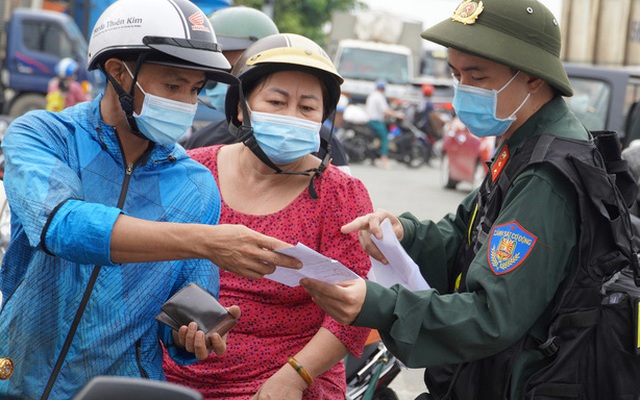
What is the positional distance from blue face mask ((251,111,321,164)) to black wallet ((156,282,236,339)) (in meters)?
0.68

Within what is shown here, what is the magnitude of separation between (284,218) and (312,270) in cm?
56

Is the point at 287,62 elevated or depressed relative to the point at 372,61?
elevated

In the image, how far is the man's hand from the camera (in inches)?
106

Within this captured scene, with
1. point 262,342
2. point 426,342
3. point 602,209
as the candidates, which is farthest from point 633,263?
point 262,342

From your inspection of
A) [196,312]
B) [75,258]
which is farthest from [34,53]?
[75,258]

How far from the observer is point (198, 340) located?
271cm

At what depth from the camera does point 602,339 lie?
2721 mm

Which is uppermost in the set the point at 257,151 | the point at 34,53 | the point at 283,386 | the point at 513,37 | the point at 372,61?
the point at 513,37

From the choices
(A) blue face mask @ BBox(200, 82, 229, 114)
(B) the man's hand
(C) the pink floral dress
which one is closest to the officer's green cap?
(C) the pink floral dress

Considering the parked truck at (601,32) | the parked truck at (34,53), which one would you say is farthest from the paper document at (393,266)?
the parked truck at (34,53)

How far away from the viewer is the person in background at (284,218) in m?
3.08

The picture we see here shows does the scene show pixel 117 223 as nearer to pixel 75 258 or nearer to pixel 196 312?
pixel 75 258

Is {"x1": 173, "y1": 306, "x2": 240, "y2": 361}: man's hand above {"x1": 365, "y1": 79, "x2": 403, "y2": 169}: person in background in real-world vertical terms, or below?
above

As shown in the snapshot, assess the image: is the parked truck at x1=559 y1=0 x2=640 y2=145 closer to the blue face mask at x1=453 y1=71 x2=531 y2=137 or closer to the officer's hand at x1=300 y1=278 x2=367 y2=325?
the blue face mask at x1=453 y1=71 x2=531 y2=137
